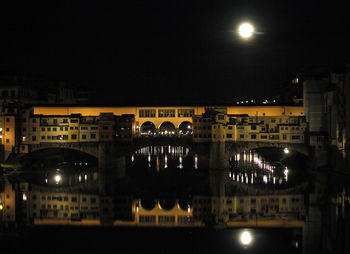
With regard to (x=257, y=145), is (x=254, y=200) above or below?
below

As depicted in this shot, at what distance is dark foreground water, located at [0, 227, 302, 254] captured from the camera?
16625 millimetres

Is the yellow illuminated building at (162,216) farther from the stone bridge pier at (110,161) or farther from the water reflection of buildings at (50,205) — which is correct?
the stone bridge pier at (110,161)

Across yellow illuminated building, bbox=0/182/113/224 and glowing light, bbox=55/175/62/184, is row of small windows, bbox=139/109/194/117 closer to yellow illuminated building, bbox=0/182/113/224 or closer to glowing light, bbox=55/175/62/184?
glowing light, bbox=55/175/62/184

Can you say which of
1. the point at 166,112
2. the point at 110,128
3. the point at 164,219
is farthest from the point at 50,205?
the point at 166,112

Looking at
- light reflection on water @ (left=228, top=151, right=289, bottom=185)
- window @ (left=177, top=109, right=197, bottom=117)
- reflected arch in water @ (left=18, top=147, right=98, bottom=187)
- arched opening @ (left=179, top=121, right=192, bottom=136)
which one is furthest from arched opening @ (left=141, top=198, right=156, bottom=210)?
arched opening @ (left=179, top=121, right=192, bottom=136)

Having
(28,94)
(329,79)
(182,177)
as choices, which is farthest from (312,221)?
(28,94)

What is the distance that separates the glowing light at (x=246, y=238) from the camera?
17.4 m

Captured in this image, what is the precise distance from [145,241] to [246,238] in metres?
4.74

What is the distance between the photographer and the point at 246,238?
18.0 m

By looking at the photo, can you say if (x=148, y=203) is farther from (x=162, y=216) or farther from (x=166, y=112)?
(x=166, y=112)

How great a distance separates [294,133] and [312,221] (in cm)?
1727

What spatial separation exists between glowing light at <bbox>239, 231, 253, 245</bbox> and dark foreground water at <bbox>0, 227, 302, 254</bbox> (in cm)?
14

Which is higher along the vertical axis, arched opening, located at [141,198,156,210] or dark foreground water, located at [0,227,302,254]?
arched opening, located at [141,198,156,210]

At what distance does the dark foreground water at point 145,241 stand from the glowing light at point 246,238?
0.47 ft
